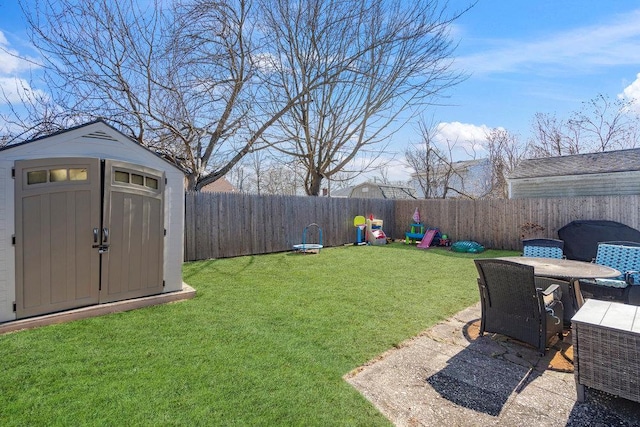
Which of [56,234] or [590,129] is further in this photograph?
[590,129]

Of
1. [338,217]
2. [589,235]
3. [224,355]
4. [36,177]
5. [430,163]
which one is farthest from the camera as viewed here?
[430,163]

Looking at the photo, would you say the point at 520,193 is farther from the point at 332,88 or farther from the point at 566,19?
the point at 332,88

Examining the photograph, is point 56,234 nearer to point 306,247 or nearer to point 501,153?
point 306,247

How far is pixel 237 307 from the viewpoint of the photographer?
13.9 feet

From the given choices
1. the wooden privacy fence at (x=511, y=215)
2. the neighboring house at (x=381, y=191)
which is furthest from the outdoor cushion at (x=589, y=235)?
the neighboring house at (x=381, y=191)

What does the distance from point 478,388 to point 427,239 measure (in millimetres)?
8808

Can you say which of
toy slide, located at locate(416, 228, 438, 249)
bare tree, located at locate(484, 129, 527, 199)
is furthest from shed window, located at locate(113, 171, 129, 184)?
bare tree, located at locate(484, 129, 527, 199)

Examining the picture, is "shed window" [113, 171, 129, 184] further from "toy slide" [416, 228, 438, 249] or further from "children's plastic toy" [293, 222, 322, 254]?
"toy slide" [416, 228, 438, 249]

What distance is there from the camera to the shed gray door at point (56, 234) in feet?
11.4

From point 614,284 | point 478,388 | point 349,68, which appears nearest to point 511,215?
point 614,284

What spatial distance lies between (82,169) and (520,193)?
13.6 metres

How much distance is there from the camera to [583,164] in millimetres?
11156

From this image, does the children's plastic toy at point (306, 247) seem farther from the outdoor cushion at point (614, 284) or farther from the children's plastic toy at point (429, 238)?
the outdoor cushion at point (614, 284)

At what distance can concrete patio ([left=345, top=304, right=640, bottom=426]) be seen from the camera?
2049mm
